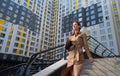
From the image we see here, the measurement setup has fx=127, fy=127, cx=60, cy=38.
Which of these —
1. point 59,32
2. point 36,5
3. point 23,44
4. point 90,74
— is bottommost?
point 90,74

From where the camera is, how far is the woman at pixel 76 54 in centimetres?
273

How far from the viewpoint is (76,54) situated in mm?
2830

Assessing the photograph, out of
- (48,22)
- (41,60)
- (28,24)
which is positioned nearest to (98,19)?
(48,22)

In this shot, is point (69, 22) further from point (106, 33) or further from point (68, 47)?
point (68, 47)

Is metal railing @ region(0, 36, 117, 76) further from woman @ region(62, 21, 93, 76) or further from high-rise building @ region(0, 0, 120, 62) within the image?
high-rise building @ region(0, 0, 120, 62)

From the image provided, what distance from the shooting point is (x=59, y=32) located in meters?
57.3

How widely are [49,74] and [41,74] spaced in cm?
29

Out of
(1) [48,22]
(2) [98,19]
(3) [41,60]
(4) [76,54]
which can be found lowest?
(3) [41,60]

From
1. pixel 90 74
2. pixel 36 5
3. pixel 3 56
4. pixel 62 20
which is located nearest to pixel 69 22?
pixel 62 20

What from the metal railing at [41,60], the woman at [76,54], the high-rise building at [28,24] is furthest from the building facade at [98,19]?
the woman at [76,54]

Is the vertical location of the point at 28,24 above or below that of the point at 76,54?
above

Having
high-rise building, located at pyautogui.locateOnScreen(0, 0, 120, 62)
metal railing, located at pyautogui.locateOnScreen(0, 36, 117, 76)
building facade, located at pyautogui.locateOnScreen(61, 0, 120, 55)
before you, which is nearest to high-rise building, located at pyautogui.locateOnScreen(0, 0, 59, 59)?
high-rise building, located at pyautogui.locateOnScreen(0, 0, 120, 62)

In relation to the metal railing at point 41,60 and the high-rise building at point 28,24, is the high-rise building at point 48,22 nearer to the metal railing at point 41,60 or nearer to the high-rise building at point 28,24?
the high-rise building at point 28,24

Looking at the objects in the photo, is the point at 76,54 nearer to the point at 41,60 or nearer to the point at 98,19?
the point at 41,60
